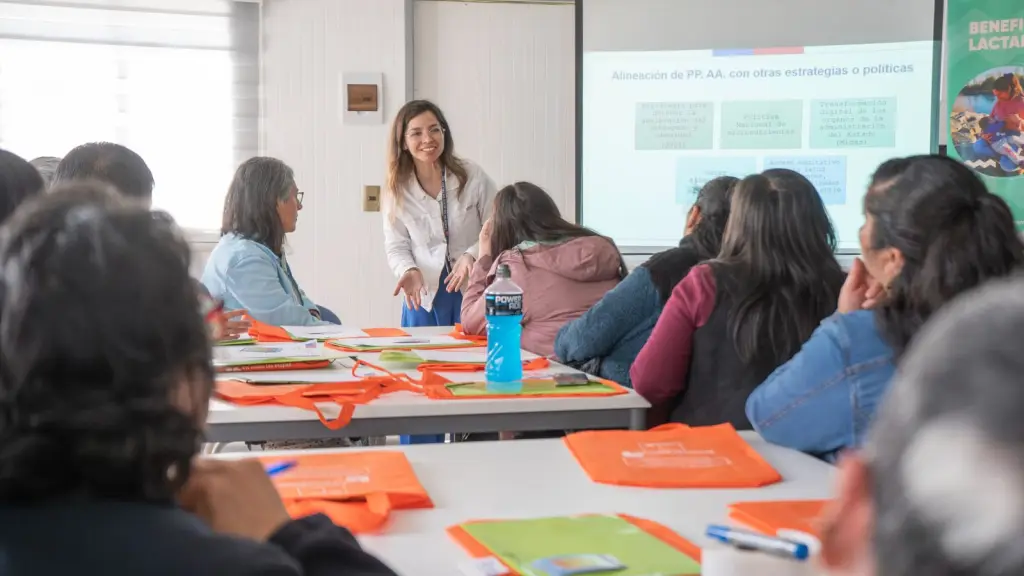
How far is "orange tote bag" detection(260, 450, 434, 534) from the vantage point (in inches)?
51.2

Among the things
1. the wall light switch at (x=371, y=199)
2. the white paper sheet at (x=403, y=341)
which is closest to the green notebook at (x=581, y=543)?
the white paper sheet at (x=403, y=341)

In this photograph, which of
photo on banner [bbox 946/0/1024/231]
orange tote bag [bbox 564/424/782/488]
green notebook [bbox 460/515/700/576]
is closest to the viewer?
green notebook [bbox 460/515/700/576]

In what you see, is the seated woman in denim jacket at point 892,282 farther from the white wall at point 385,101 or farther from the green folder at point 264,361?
the white wall at point 385,101

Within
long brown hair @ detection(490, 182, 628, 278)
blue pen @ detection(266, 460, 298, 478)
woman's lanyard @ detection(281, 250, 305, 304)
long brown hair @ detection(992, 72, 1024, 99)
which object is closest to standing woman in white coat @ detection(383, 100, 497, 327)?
woman's lanyard @ detection(281, 250, 305, 304)

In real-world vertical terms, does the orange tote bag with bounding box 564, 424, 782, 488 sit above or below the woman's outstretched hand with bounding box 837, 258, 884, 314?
below

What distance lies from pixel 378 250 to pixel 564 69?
1376 mm

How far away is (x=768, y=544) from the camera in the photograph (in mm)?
1023

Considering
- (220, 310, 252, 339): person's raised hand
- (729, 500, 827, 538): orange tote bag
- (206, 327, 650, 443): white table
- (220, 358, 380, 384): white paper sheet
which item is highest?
(220, 310, 252, 339): person's raised hand

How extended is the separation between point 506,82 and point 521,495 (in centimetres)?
433

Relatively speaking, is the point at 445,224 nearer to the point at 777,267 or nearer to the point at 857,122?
the point at 857,122

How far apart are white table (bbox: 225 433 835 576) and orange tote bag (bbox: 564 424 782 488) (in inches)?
0.8

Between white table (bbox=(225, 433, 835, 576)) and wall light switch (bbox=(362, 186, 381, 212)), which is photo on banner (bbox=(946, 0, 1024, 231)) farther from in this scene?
white table (bbox=(225, 433, 835, 576))

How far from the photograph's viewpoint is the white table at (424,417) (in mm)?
1975

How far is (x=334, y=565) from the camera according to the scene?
37.6 inches
